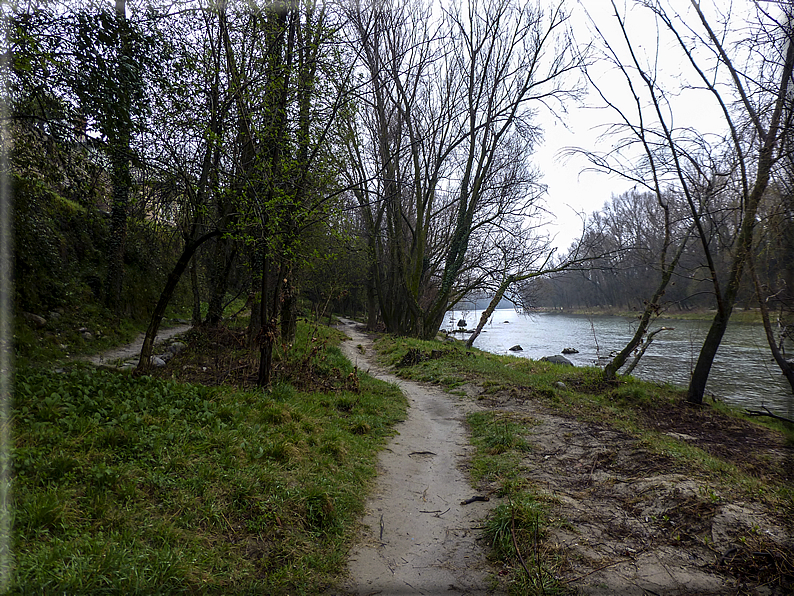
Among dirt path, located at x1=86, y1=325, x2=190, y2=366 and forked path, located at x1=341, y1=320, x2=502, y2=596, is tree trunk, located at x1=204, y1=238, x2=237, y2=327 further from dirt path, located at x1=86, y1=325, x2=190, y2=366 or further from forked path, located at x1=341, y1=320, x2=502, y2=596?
forked path, located at x1=341, y1=320, x2=502, y2=596

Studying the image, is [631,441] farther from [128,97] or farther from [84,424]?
[128,97]

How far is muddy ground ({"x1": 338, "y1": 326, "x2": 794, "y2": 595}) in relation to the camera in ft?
7.97

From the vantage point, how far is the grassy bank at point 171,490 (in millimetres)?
2135

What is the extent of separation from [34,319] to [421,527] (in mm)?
8229

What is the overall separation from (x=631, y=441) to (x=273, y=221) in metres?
5.00

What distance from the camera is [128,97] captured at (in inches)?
195

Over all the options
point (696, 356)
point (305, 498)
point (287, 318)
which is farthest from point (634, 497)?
point (696, 356)

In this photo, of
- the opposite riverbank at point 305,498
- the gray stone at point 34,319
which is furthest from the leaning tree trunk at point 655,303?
the gray stone at point 34,319

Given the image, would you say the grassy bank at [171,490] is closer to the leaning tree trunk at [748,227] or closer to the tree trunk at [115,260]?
the leaning tree trunk at [748,227]

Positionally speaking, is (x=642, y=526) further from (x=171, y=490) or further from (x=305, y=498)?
(x=171, y=490)

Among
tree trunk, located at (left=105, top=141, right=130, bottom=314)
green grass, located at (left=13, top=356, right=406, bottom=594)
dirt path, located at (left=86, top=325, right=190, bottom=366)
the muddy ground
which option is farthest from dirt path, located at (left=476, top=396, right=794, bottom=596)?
tree trunk, located at (left=105, top=141, right=130, bottom=314)

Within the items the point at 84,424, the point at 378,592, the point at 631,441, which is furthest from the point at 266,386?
the point at 631,441

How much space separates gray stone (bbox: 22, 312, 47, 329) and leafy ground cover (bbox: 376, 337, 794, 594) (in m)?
7.90

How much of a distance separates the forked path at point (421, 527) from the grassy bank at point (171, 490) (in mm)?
183
